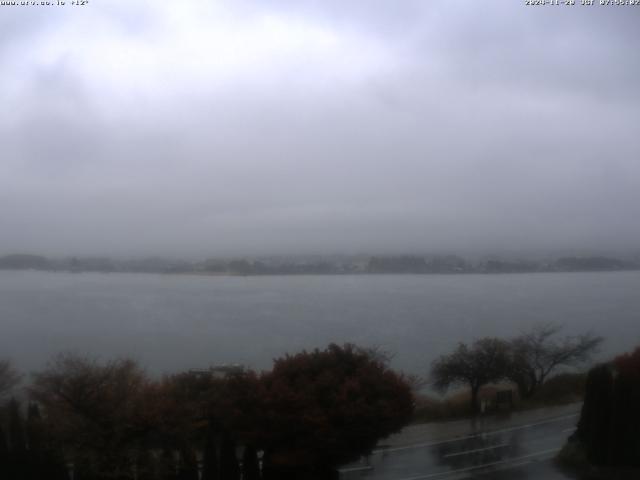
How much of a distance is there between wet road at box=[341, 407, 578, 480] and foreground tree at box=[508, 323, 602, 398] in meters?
1.49

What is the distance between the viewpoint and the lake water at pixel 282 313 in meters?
15.4

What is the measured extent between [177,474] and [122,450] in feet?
3.14

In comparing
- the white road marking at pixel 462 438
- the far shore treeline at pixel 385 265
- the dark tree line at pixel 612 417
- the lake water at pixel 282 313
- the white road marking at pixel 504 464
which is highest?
the far shore treeline at pixel 385 265

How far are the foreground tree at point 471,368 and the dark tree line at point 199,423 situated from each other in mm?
4424

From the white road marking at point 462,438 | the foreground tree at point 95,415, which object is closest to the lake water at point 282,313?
the foreground tree at point 95,415

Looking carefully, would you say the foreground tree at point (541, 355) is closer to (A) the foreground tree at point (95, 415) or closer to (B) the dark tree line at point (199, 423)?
(B) the dark tree line at point (199, 423)

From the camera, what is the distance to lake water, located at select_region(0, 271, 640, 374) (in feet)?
50.6

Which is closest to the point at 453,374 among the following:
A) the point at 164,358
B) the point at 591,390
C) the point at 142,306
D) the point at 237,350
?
the point at 591,390

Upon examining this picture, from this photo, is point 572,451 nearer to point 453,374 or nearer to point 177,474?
point 453,374

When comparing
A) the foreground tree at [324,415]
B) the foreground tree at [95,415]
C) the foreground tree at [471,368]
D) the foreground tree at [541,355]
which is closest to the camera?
the foreground tree at [95,415]

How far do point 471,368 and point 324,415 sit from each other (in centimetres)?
619

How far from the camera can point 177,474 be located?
10930 mm

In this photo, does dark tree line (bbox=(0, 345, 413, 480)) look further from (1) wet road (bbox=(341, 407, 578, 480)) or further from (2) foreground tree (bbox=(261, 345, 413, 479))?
(1) wet road (bbox=(341, 407, 578, 480))

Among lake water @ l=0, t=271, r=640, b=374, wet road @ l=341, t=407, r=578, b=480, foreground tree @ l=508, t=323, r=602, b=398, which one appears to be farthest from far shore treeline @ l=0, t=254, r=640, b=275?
wet road @ l=341, t=407, r=578, b=480
